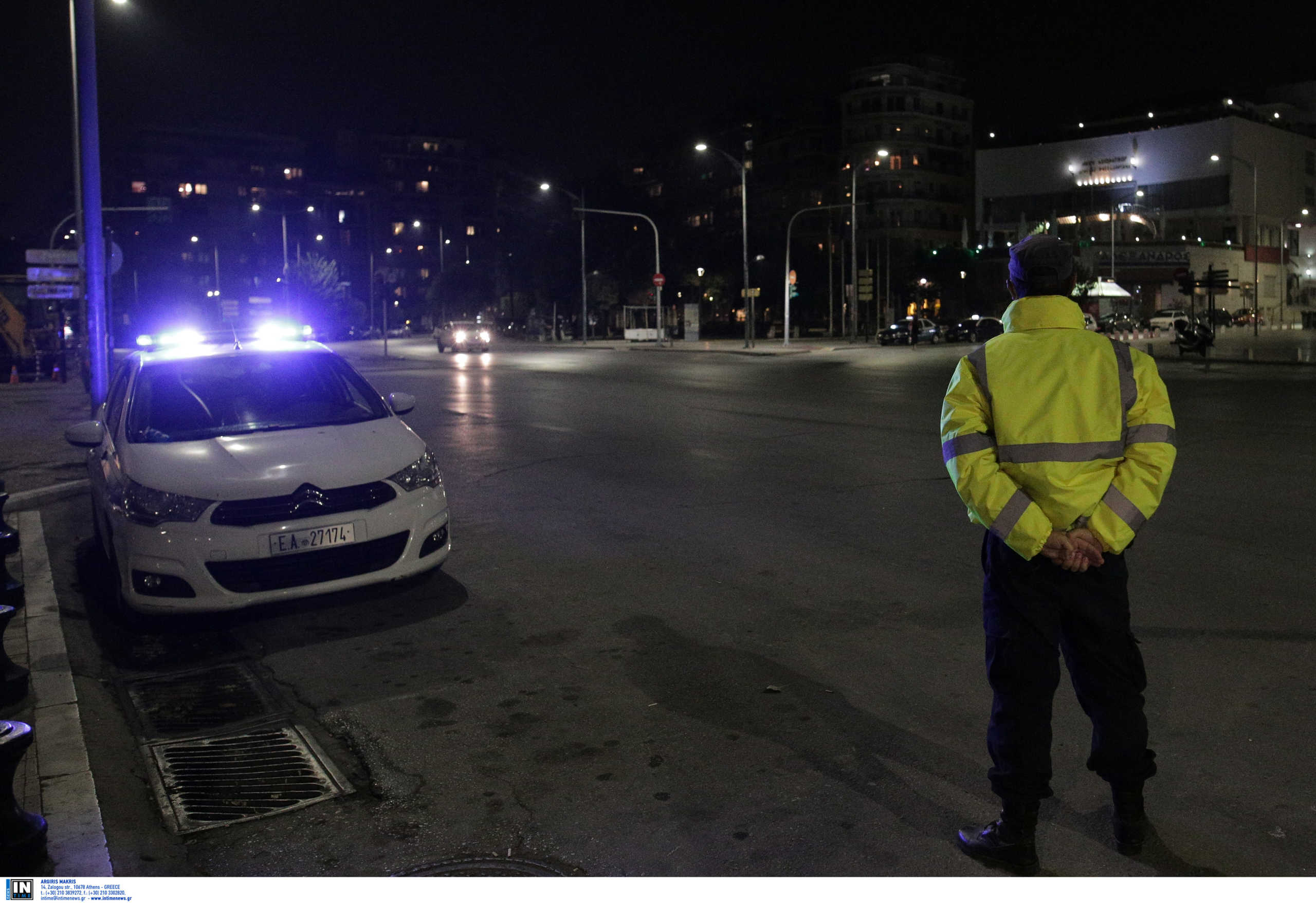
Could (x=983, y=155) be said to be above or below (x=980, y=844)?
above

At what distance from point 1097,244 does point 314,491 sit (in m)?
85.4

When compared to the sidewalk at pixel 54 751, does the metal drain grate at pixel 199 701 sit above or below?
below

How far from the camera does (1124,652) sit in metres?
3.24

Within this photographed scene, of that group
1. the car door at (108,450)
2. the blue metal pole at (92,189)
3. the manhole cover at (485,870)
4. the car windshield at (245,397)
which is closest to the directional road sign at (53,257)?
the blue metal pole at (92,189)

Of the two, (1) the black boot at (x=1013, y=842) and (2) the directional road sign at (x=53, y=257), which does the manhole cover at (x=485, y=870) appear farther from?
(2) the directional road sign at (x=53, y=257)

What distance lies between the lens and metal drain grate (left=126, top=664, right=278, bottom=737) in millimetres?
4750

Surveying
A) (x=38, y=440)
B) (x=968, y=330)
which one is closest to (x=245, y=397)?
(x=38, y=440)

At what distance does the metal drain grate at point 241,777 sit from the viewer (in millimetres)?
3848

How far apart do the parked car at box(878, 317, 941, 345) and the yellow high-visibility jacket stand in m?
52.0

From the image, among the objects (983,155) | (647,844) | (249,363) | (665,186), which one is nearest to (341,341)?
(665,186)

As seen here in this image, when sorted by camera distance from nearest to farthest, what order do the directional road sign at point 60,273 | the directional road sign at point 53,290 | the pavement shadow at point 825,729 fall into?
the pavement shadow at point 825,729
the directional road sign at point 60,273
the directional road sign at point 53,290

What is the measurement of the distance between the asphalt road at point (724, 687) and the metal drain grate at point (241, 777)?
8 centimetres
